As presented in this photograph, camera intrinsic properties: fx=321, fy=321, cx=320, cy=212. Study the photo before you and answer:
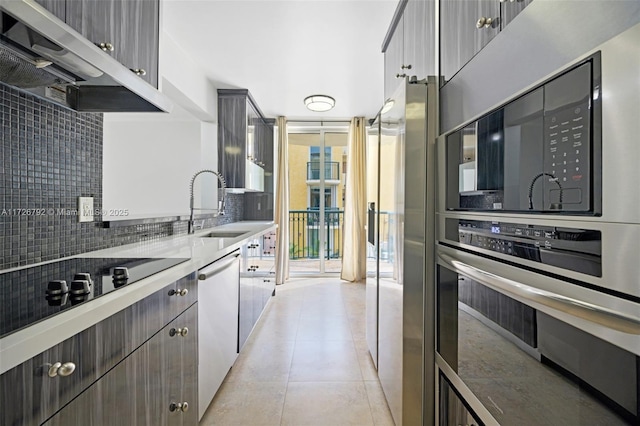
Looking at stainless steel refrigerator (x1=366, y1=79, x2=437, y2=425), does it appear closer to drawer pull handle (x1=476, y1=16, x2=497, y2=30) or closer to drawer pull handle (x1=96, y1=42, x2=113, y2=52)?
drawer pull handle (x1=476, y1=16, x2=497, y2=30)

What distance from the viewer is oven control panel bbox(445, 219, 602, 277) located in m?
0.60

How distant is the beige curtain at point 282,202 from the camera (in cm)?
493

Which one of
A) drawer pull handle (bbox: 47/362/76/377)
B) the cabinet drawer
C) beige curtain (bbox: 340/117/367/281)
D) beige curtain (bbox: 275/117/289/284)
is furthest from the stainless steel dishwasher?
beige curtain (bbox: 340/117/367/281)

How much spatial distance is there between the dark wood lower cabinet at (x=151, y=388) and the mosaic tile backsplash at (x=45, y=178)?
2.19 feet

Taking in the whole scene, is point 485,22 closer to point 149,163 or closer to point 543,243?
point 543,243

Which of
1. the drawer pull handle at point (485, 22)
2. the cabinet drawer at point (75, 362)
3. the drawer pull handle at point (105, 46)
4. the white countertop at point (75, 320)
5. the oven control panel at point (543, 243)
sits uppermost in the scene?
the drawer pull handle at point (105, 46)

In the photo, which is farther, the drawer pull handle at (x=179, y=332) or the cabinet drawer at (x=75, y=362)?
the drawer pull handle at (x=179, y=332)

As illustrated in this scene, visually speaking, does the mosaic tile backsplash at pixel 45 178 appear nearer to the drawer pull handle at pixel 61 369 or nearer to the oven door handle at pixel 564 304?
the drawer pull handle at pixel 61 369

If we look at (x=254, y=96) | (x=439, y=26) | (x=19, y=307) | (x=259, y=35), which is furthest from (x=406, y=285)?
(x=254, y=96)

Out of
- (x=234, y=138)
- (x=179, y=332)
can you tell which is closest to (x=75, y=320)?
(x=179, y=332)

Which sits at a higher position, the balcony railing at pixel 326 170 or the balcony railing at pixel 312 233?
the balcony railing at pixel 326 170

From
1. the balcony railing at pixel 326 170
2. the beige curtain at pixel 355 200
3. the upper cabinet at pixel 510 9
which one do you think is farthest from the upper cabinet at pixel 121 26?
the balcony railing at pixel 326 170

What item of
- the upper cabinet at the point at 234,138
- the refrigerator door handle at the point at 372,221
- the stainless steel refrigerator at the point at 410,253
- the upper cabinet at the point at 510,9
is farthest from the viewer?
the upper cabinet at the point at 234,138

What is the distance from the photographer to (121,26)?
1.40 metres
